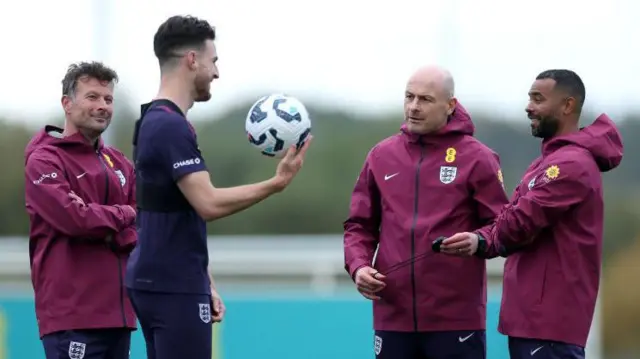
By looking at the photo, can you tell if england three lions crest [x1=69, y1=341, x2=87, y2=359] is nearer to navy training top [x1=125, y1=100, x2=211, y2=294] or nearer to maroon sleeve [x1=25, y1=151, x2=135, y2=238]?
maroon sleeve [x1=25, y1=151, x2=135, y2=238]

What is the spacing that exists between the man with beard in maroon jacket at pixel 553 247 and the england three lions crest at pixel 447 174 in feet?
1.00

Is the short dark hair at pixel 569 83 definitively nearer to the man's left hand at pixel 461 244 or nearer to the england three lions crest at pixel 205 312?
the man's left hand at pixel 461 244

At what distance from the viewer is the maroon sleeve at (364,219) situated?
21.5 ft

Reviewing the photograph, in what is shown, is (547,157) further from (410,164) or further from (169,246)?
(169,246)

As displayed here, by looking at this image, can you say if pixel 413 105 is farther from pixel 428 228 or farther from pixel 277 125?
pixel 277 125

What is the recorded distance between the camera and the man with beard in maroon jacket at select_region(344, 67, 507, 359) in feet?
20.7

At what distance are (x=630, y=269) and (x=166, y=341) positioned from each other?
9786 millimetres

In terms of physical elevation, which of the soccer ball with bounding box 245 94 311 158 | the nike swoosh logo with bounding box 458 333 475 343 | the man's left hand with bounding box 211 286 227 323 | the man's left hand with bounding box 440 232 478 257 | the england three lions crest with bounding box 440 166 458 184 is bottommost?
the nike swoosh logo with bounding box 458 333 475 343

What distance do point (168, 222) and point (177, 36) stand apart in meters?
0.86

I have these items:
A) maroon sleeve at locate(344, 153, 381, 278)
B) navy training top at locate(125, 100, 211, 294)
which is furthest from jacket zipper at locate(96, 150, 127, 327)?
maroon sleeve at locate(344, 153, 381, 278)

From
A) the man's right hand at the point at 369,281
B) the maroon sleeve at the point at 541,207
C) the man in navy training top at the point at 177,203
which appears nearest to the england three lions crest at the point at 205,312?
the man in navy training top at the point at 177,203

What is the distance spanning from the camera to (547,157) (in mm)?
6441

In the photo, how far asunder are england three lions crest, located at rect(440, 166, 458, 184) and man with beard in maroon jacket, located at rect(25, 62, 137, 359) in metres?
1.60

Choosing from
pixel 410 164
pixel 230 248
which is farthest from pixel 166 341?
pixel 230 248
